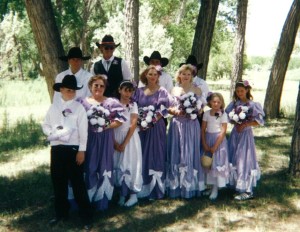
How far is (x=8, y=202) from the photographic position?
627 cm

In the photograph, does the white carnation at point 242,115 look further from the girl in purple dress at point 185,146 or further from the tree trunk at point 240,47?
the tree trunk at point 240,47

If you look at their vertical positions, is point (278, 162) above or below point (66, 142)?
below

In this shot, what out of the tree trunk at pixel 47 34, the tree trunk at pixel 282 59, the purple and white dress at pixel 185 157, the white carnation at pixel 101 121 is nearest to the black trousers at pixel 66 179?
the white carnation at pixel 101 121

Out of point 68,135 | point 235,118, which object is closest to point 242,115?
point 235,118

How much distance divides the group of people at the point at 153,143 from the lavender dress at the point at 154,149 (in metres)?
0.02

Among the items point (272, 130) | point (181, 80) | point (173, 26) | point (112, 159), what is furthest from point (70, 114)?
point (173, 26)

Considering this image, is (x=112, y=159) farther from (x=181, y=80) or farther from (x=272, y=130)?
(x=272, y=130)

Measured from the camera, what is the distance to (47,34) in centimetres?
654

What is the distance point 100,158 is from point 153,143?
93cm

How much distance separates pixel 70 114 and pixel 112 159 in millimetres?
992

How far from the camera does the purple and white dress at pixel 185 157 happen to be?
596 cm

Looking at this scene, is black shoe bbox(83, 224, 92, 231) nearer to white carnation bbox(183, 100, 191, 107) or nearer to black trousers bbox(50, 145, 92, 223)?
black trousers bbox(50, 145, 92, 223)

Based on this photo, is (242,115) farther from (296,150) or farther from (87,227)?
(87,227)

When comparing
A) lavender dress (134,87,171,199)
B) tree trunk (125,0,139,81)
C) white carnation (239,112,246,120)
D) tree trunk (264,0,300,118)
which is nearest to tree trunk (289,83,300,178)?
white carnation (239,112,246,120)
